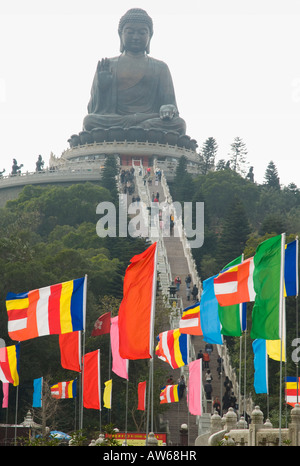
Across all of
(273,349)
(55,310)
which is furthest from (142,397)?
(55,310)

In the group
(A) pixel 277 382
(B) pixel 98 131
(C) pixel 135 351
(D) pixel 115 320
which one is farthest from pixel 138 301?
(B) pixel 98 131

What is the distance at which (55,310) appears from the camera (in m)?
20.3

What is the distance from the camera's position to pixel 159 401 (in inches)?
1102

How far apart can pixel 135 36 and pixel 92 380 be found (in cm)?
5000

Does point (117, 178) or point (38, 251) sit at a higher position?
point (117, 178)

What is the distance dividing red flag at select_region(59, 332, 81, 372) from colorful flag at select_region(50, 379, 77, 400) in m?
3.87

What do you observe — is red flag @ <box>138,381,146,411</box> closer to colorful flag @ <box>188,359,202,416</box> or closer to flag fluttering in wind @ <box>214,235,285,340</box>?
colorful flag @ <box>188,359,202,416</box>

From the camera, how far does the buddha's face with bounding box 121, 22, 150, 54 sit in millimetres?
69500

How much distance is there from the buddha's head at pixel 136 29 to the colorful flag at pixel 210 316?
166 feet

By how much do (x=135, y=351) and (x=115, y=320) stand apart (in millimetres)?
5372

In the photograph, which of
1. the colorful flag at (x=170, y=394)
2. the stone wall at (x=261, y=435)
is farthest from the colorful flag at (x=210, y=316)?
the colorful flag at (x=170, y=394)

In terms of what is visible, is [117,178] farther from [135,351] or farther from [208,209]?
[135,351]

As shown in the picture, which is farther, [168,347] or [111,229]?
[111,229]

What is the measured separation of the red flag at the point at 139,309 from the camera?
17406mm
